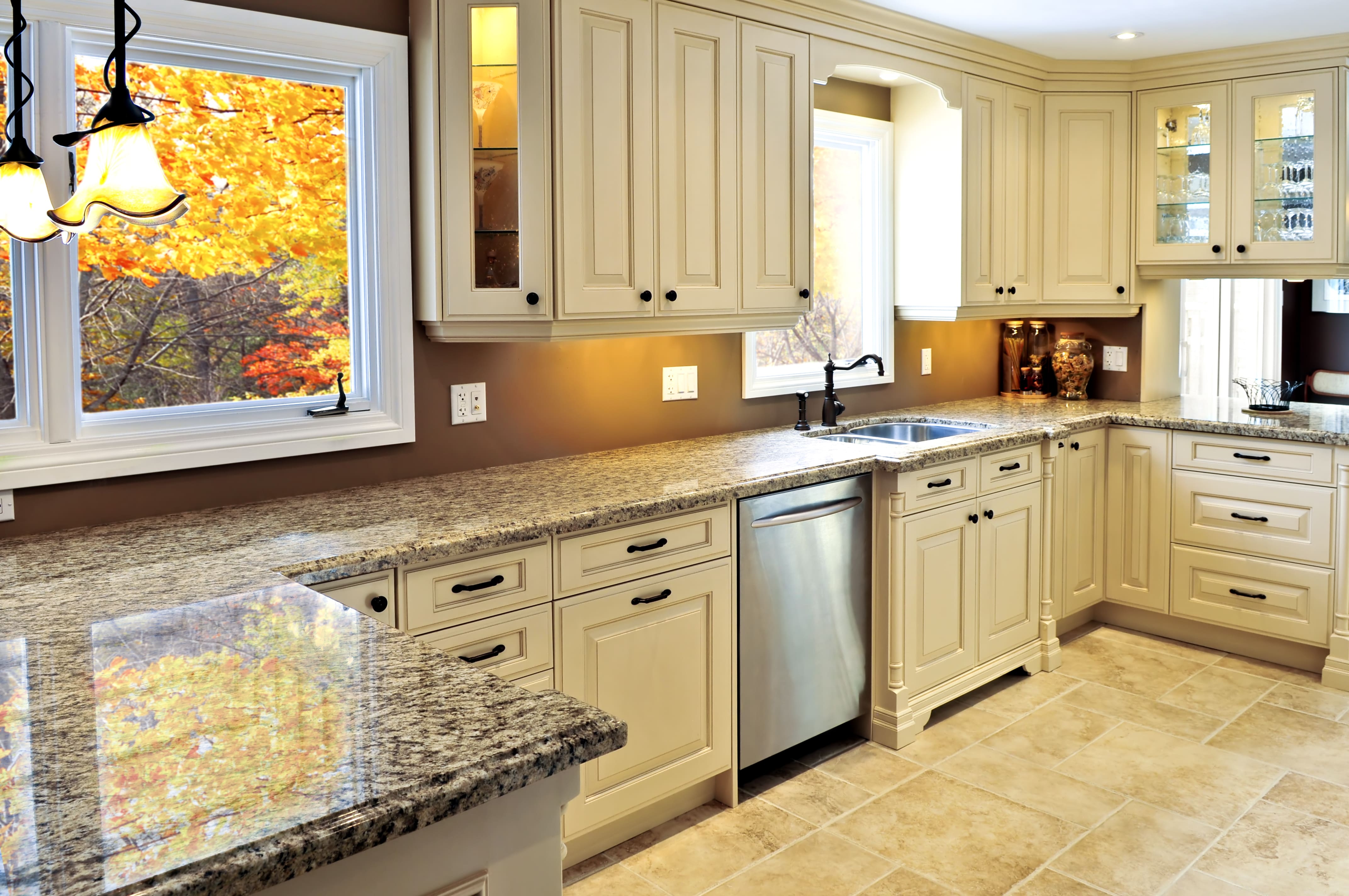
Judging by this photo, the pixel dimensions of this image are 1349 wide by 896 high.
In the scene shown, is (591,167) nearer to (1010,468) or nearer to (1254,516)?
(1010,468)

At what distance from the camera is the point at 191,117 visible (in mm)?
2436

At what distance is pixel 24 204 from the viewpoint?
5.19 feet

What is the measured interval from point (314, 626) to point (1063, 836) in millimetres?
2053

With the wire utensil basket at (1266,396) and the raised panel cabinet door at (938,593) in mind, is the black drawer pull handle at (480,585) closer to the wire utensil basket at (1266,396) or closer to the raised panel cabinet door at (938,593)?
the raised panel cabinet door at (938,593)

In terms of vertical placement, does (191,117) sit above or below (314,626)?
above

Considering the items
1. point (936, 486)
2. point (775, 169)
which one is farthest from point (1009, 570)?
point (775, 169)

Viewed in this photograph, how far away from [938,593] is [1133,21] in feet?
7.11

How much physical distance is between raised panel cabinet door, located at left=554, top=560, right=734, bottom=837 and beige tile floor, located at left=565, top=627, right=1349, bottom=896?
0.59 feet

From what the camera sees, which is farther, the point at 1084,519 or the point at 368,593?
the point at 1084,519

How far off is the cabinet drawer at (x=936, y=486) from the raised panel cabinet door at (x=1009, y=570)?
0.39 ft

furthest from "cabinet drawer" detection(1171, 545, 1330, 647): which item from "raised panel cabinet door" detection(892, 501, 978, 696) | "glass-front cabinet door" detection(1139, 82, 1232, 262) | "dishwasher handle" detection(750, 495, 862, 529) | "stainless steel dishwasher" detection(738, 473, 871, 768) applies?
"dishwasher handle" detection(750, 495, 862, 529)

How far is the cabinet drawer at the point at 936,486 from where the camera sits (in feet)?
10.6

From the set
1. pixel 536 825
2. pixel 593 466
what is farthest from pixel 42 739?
pixel 593 466

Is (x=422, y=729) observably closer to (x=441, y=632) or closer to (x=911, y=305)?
(x=441, y=632)
